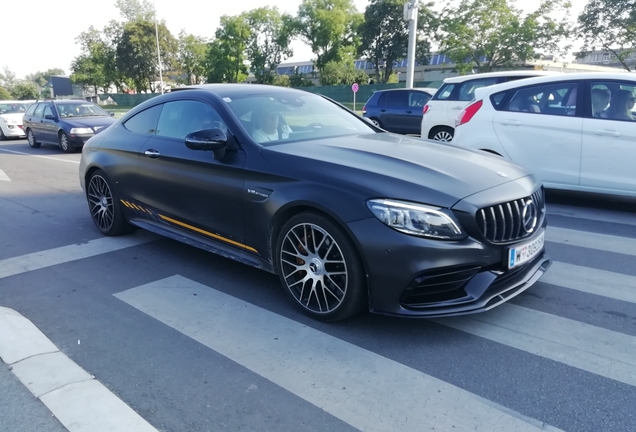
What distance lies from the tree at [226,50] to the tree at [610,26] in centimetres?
5308

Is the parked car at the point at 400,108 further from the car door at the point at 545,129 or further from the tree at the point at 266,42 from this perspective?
the tree at the point at 266,42

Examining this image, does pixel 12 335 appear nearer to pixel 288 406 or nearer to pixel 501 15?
pixel 288 406

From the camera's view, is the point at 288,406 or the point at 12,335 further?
the point at 12,335

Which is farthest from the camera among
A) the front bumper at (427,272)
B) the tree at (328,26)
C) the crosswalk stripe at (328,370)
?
the tree at (328,26)

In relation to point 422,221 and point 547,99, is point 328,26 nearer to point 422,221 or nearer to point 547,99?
point 547,99

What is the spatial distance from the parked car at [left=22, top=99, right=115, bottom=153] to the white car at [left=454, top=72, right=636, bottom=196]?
37.8 feet

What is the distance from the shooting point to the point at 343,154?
366 centimetres

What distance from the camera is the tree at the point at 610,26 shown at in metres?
35.5

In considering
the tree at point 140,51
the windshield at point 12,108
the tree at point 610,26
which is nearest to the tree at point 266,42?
the tree at point 140,51

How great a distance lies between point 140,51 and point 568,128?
69.1 metres

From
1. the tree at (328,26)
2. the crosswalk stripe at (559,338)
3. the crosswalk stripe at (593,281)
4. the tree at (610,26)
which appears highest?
the tree at (328,26)

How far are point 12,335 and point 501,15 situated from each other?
45203 mm

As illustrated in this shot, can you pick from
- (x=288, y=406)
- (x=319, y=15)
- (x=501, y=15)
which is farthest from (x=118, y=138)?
(x=319, y=15)

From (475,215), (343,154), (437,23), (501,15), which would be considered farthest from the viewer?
(437,23)
